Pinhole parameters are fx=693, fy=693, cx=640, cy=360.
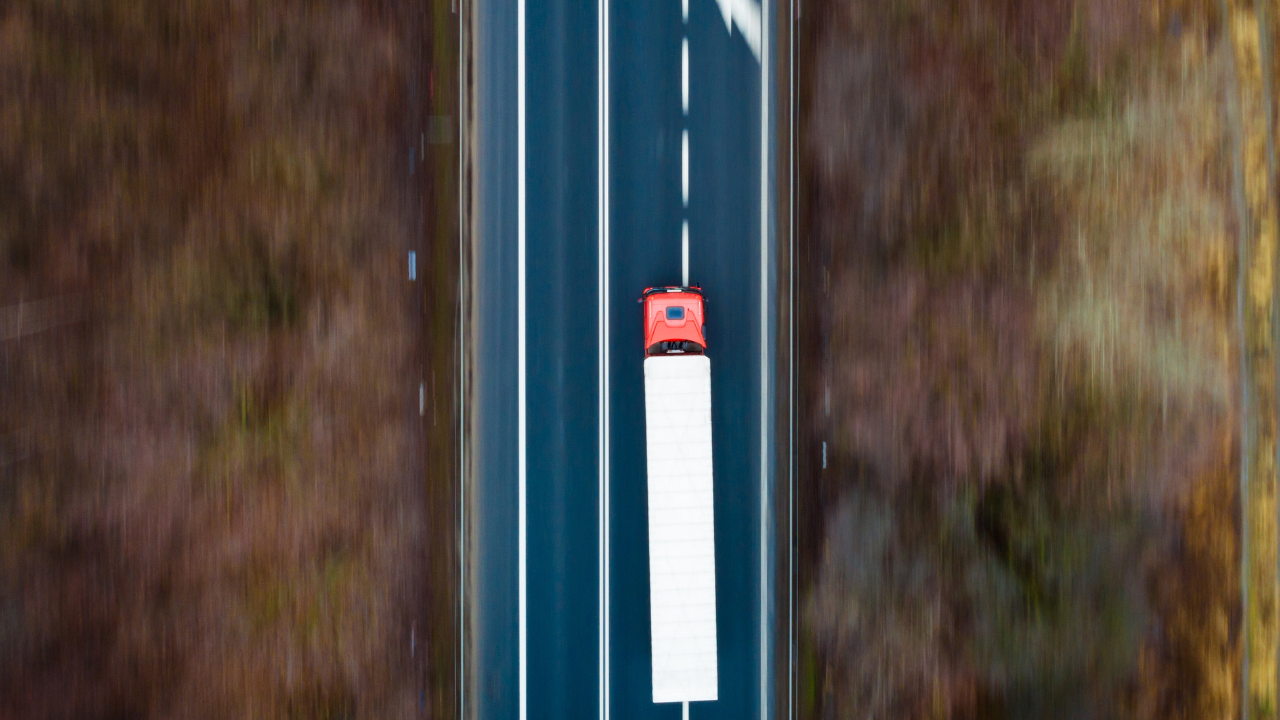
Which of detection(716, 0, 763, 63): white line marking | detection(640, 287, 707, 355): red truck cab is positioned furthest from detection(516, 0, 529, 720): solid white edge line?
detection(716, 0, 763, 63): white line marking

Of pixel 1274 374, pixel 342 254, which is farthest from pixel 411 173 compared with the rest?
pixel 1274 374

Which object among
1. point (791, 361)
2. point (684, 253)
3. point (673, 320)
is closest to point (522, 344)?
point (673, 320)

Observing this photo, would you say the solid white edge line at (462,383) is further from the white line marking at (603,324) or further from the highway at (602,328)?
the white line marking at (603,324)

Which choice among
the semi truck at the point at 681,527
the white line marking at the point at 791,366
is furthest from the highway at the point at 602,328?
the semi truck at the point at 681,527

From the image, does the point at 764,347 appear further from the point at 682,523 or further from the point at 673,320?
the point at 682,523

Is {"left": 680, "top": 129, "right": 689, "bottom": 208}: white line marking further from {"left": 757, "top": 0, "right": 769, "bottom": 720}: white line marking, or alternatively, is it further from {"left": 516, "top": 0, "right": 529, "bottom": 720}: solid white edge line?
{"left": 516, "top": 0, "right": 529, "bottom": 720}: solid white edge line

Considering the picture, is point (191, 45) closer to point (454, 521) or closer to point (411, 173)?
point (411, 173)
